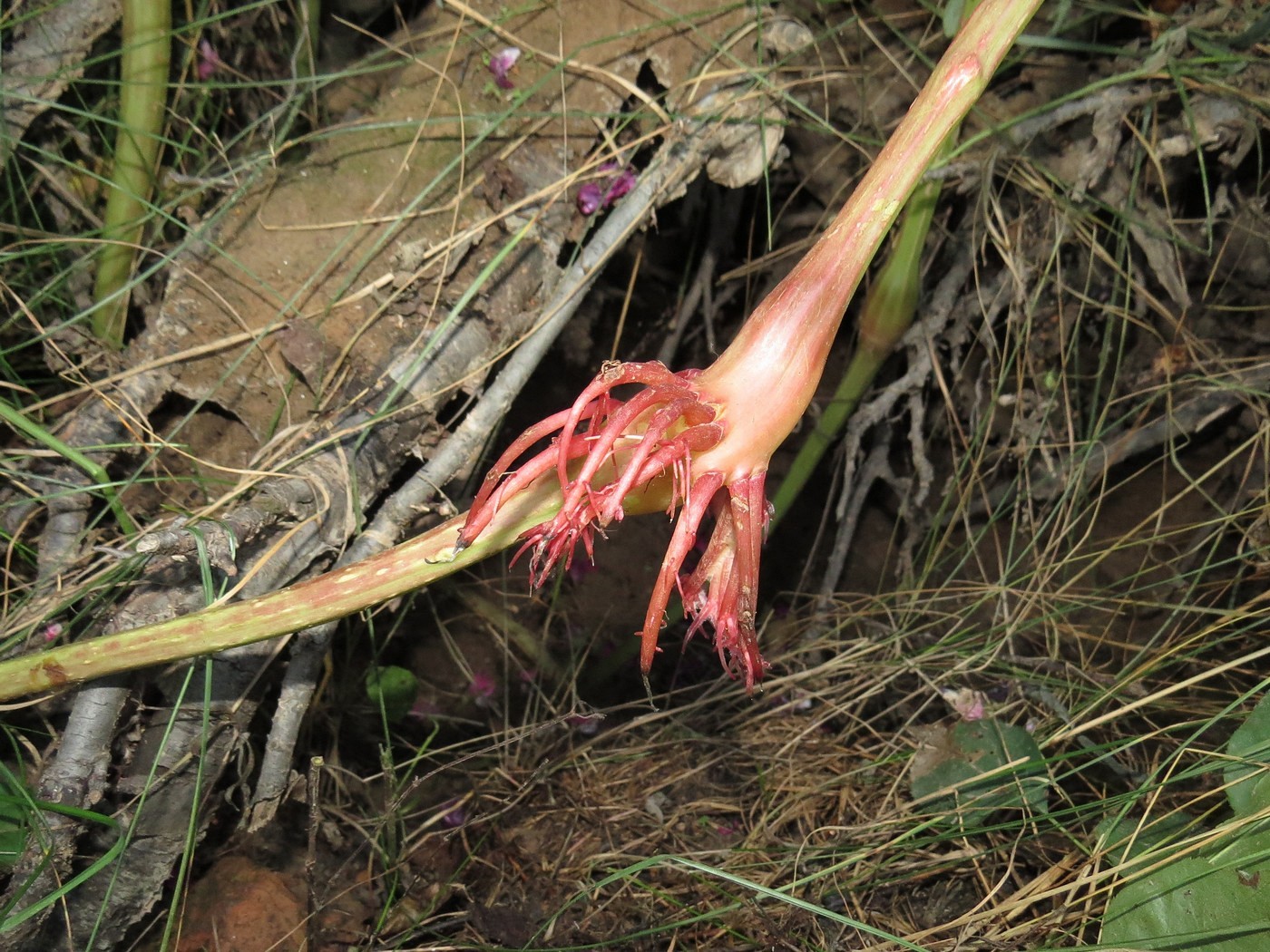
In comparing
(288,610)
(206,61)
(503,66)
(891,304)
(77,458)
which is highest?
(206,61)

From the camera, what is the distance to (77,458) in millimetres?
1069

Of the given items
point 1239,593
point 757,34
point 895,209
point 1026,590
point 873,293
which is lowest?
point 1239,593

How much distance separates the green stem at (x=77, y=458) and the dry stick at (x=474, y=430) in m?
0.28

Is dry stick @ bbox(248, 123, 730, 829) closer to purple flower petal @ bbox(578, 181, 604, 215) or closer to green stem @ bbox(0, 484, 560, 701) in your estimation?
purple flower petal @ bbox(578, 181, 604, 215)

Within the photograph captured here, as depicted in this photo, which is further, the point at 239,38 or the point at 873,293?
the point at 239,38

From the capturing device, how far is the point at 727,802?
4.83 ft

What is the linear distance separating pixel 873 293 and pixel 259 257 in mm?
997

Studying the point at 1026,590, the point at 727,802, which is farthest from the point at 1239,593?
the point at 727,802

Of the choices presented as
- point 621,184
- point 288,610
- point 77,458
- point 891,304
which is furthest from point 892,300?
point 77,458

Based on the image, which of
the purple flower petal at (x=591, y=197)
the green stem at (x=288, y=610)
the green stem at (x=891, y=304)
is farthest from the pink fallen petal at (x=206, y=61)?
the green stem at (x=891, y=304)

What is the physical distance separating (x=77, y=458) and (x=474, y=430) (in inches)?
20.0

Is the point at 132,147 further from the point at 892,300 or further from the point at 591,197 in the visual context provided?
the point at 892,300

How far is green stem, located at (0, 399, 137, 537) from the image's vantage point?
103cm

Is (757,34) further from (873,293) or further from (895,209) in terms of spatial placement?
(895,209)
